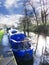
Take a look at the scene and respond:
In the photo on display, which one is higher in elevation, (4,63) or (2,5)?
(2,5)

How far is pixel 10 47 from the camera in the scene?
7.52 feet

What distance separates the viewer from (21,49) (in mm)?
2256

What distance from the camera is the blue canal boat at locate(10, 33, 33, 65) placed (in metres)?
2.25

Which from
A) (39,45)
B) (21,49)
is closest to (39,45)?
(39,45)

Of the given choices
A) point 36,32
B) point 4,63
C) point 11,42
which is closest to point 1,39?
point 11,42

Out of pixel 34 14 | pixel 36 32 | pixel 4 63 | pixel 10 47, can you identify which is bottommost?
pixel 4 63

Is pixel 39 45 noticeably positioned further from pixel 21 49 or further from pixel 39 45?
pixel 21 49

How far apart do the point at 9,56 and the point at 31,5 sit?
688mm

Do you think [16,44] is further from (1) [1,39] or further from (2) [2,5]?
(2) [2,5]

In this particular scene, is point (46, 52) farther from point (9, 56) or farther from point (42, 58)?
point (9, 56)

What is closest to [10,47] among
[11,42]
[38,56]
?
[11,42]

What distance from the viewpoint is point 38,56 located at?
2320 mm

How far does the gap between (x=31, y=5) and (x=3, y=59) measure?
2.46ft

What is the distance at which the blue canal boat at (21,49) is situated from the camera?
2250 mm
